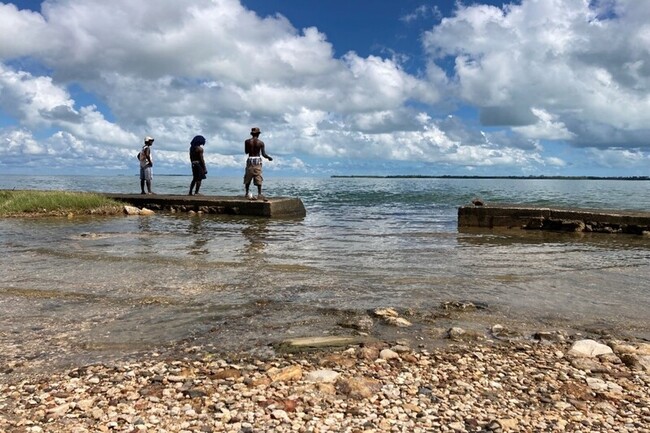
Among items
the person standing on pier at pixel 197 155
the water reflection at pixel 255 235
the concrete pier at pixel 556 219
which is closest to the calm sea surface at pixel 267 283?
the water reflection at pixel 255 235

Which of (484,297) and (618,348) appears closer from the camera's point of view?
(618,348)

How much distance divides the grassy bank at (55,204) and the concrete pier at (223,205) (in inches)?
49.1

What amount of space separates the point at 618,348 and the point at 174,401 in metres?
3.33

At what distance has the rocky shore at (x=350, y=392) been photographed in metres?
2.61

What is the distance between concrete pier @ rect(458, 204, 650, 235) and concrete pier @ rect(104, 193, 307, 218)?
223 inches

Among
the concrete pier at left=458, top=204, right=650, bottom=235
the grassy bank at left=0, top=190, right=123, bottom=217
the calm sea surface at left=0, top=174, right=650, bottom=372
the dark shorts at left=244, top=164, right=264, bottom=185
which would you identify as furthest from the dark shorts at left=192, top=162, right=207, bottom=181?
the concrete pier at left=458, top=204, right=650, bottom=235

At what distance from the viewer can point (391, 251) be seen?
356 inches

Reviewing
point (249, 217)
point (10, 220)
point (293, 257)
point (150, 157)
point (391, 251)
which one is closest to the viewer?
point (293, 257)

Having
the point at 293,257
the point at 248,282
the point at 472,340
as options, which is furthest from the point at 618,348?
the point at 293,257

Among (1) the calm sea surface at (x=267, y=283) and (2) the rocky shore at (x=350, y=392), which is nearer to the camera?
(2) the rocky shore at (x=350, y=392)

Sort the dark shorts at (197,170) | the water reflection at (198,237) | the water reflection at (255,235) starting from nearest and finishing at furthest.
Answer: the water reflection at (198,237) → the water reflection at (255,235) → the dark shorts at (197,170)

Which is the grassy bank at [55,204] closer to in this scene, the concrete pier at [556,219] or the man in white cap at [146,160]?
the man in white cap at [146,160]

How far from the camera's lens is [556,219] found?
13.1 metres

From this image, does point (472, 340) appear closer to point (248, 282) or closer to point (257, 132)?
point (248, 282)
